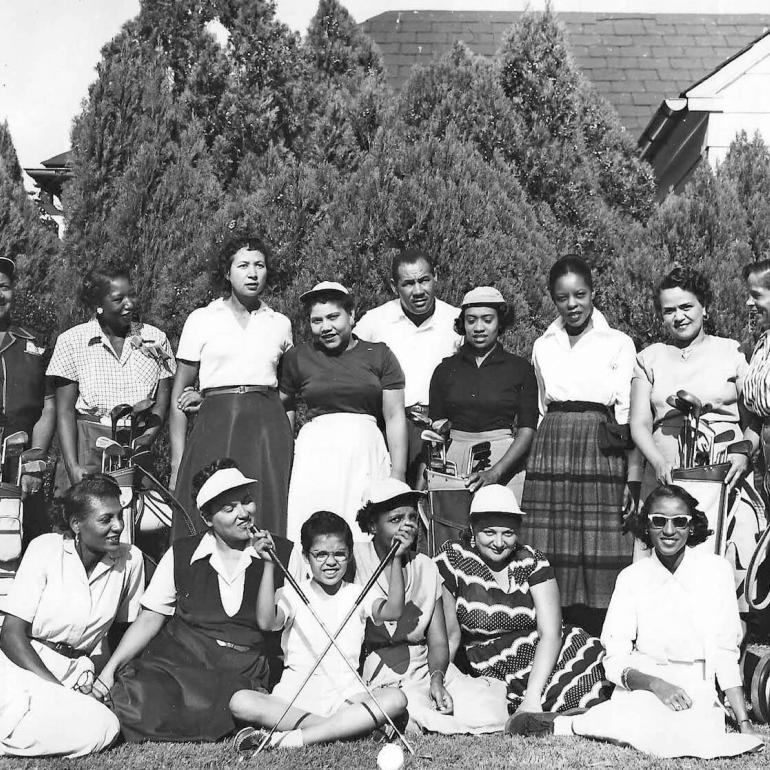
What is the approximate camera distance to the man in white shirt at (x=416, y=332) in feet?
20.0

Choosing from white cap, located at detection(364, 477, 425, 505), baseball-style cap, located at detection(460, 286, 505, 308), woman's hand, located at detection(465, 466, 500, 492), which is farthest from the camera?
baseball-style cap, located at detection(460, 286, 505, 308)

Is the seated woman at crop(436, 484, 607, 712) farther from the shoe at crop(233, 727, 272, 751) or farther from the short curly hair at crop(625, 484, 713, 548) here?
the shoe at crop(233, 727, 272, 751)

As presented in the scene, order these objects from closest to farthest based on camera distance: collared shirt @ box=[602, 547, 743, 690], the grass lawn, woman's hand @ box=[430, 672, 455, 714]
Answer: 1. the grass lawn
2. collared shirt @ box=[602, 547, 743, 690]
3. woman's hand @ box=[430, 672, 455, 714]

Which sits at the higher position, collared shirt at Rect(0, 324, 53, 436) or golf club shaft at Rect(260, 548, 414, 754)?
collared shirt at Rect(0, 324, 53, 436)

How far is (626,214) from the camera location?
10.7 meters

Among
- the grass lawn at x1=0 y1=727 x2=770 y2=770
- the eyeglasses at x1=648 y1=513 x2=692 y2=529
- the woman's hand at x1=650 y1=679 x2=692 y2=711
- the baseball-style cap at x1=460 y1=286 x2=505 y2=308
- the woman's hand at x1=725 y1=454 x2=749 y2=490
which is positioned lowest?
the grass lawn at x1=0 y1=727 x2=770 y2=770

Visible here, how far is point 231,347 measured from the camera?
5.76 meters

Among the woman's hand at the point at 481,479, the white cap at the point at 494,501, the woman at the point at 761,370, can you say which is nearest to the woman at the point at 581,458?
the woman's hand at the point at 481,479

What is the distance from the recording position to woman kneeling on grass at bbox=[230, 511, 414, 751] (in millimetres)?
4605

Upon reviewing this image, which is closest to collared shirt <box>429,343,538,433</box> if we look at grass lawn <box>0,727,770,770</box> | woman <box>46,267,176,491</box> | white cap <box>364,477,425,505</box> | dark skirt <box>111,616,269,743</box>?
white cap <box>364,477,425,505</box>

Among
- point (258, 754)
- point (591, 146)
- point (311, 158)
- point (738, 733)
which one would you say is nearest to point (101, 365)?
point (258, 754)

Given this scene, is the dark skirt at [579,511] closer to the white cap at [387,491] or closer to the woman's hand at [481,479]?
the woman's hand at [481,479]

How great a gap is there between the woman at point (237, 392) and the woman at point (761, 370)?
218 cm

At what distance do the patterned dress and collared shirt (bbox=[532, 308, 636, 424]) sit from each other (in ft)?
2.94
